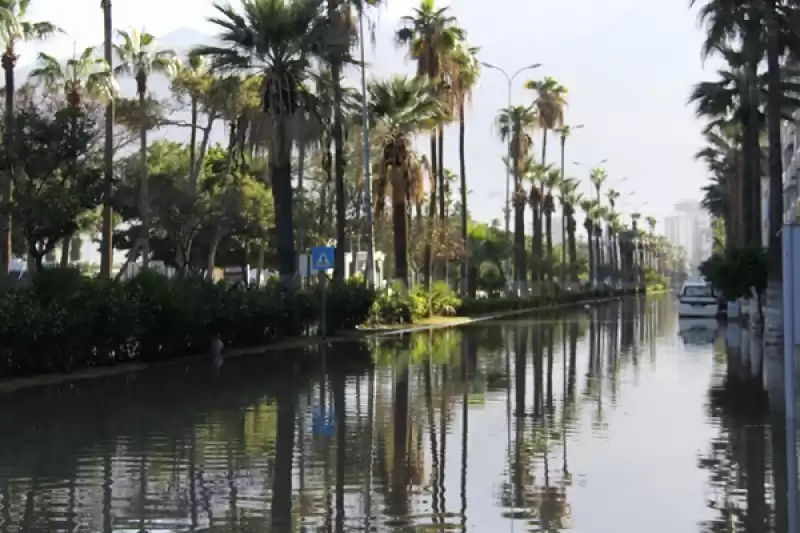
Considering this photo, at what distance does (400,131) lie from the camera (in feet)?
153

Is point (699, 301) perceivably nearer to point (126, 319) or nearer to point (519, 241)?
point (519, 241)

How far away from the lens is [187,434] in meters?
14.4

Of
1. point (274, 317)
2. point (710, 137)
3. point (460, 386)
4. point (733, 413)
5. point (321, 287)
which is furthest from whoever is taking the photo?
point (710, 137)

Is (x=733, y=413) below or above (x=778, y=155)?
below

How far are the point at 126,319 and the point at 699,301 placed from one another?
119 ft

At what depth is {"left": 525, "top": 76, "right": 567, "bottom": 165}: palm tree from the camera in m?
80.9

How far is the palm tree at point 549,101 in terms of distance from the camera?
8088 centimetres

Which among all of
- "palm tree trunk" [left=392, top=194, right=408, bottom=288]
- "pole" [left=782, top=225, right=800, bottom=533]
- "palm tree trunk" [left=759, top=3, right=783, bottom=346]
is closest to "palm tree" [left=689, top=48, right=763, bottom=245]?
"palm tree trunk" [left=759, top=3, right=783, bottom=346]

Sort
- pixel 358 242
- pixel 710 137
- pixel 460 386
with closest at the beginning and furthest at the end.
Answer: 1. pixel 460 386
2. pixel 710 137
3. pixel 358 242

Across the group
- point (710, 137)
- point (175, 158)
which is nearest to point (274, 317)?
point (175, 158)

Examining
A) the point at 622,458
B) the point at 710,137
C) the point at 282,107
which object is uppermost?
the point at 710,137

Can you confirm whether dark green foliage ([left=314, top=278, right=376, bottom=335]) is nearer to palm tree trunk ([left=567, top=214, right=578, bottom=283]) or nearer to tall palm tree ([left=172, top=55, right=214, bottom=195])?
tall palm tree ([left=172, top=55, right=214, bottom=195])

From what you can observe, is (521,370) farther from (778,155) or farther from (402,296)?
(402,296)

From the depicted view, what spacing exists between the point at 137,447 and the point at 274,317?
60.8 ft
